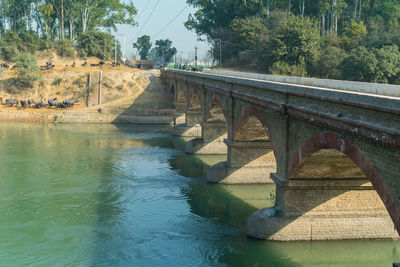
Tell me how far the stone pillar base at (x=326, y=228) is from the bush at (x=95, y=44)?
10038 cm

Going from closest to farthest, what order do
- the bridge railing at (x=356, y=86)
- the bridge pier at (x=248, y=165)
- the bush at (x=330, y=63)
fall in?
the bridge railing at (x=356, y=86), the bridge pier at (x=248, y=165), the bush at (x=330, y=63)

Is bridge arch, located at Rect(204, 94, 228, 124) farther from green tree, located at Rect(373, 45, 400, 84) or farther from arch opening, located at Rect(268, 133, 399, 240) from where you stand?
green tree, located at Rect(373, 45, 400, 84)

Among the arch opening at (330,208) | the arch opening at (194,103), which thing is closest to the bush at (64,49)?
the arch opening at (194,103)

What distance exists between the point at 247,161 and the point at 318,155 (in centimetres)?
1563

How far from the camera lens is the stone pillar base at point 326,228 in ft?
84.1

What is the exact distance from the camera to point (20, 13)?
4946 inches

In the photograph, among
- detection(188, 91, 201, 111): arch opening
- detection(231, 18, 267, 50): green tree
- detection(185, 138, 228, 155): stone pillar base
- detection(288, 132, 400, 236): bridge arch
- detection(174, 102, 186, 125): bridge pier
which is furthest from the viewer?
detection(231, 18, 267, 50): green tree

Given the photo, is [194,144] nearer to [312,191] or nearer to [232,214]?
[232,214]

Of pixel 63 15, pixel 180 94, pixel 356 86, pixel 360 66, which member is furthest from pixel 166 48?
pixel 356 86

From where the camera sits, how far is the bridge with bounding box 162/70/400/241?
16641mm

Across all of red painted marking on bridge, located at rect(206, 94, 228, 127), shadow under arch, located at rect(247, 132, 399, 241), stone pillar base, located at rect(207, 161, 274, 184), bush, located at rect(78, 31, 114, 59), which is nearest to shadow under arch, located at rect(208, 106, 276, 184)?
stone pillar base, located at rect(207, 161, 274, 184)

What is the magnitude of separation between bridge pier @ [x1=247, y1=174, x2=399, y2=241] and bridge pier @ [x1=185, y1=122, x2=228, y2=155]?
2494 cm

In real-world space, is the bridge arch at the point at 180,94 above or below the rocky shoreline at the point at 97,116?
above

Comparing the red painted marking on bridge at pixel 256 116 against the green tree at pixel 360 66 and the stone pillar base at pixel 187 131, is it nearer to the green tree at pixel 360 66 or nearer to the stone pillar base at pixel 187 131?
the stone pillar base at pixel 187 131
